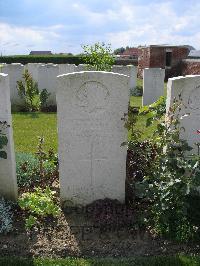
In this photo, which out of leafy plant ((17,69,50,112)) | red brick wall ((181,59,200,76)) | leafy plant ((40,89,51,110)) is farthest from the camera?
red brick wall ((181,59,200,76))

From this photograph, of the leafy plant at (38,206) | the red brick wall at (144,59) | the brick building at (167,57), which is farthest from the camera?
the red brick wall at (144,59)

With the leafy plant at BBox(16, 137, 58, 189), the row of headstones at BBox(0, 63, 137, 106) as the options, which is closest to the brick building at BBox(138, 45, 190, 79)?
the row of headstones at BBox(0, 63, 137, 106)

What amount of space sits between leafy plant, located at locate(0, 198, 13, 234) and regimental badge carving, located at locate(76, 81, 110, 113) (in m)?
1.60

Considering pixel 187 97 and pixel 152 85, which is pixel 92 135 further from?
pixel 152 85

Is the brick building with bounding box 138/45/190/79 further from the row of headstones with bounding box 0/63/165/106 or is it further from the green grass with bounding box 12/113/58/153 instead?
the green grass with bounding box 12/113/58/153

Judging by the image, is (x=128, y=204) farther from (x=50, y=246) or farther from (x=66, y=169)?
(x=50, y=246)

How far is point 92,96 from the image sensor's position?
15.1 feet

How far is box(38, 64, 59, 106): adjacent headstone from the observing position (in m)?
12.9

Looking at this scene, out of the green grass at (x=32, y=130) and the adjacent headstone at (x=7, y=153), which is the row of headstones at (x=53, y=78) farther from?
the adjacent headstone at (x=7, y=153)

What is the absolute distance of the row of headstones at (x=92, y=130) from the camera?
15.1ft

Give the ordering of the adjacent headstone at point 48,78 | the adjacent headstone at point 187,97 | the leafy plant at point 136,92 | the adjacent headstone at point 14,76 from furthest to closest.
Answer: the leafy plant at point 136,92 → the adjacent headstone at point 48,78 → the adjacent headstone at point 14,76 → the adjacent headstone at point 187,97

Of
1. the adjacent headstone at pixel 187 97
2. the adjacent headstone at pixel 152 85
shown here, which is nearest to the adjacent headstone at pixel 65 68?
the adjacent headstone at pixel 152 85

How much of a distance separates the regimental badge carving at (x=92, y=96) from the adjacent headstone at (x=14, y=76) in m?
8.28

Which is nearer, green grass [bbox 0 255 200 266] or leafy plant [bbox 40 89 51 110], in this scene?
green grass [bbox 0 255 200 266]
